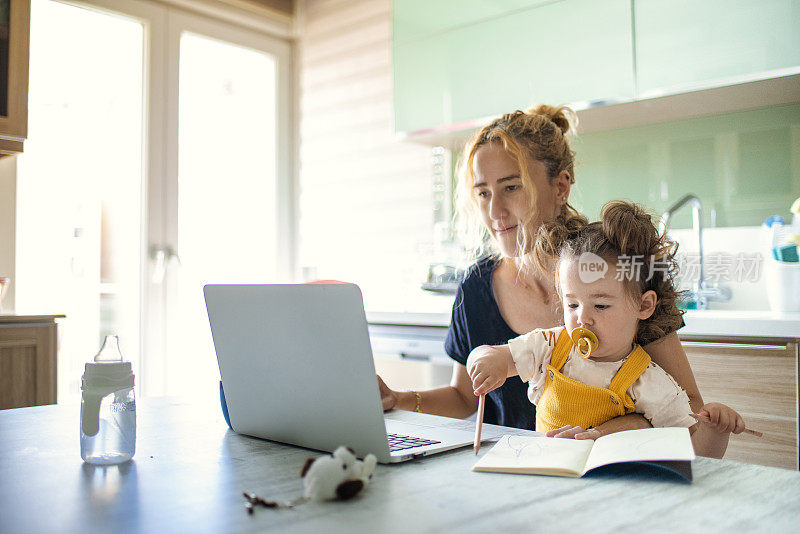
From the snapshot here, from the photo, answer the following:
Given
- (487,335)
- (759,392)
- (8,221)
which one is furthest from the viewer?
(8,221)

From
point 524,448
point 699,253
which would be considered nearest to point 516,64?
point 699,253

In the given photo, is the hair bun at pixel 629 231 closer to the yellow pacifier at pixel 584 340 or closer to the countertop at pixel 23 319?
the yellow pacifier at pixel 584 340

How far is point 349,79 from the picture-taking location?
3.86m

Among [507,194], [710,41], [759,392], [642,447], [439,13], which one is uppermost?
[439,13]

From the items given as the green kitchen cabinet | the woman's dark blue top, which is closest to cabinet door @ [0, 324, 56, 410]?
the woman's dark blue top

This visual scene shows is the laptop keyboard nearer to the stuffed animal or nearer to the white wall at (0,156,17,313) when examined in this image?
the stuffed animal

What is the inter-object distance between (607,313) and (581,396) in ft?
0.51

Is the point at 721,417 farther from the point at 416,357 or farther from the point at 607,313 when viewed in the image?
the point at 416,357

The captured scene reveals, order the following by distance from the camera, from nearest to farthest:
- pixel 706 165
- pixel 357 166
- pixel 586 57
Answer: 1. pixel 586 57
2. pixel 706 165
3. pixel 357 166

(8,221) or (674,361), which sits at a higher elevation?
(8,221)

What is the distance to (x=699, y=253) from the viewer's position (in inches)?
105

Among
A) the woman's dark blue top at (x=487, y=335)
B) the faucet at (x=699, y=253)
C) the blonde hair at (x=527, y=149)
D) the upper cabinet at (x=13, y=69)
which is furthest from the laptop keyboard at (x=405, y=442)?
the upper cabinet at (x=13, y=69)

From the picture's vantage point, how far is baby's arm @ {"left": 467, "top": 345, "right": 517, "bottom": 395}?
1.05 metres

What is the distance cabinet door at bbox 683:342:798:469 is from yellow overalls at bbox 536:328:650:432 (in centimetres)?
88
